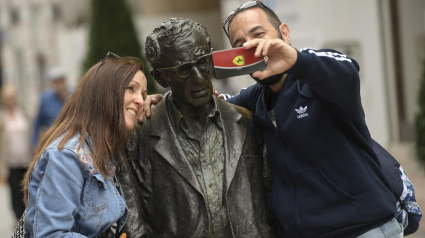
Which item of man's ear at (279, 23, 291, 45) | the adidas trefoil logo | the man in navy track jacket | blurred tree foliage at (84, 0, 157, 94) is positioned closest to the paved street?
blurred tree foliage at (84, 0, 157, 94)

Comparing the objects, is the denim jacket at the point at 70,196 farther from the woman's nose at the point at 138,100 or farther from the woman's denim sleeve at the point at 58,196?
the woman's nose at the point at 138,100

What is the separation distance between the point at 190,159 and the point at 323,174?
2.33 ft

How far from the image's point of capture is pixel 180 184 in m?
3.34

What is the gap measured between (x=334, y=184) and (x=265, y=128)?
51cm

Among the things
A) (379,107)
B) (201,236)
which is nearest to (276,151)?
(201,236)

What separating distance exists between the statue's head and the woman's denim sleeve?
71 cm

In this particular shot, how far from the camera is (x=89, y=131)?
308cm

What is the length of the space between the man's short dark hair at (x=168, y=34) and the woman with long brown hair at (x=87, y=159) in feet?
0.32

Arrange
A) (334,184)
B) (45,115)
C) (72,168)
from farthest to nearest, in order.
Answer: (45,115)
(334,184)
(72,168)

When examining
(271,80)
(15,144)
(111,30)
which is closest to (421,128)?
(111,30)

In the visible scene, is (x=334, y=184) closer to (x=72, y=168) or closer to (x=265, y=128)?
(x=265, y=128)

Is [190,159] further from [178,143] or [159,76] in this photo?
[159,76]

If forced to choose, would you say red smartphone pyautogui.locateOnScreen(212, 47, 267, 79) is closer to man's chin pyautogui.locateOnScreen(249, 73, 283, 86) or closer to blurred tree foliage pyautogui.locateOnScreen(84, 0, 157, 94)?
man's chin pyautogui.locateOnScreen(249, 73, 283, 86)

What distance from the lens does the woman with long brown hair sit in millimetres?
2855
